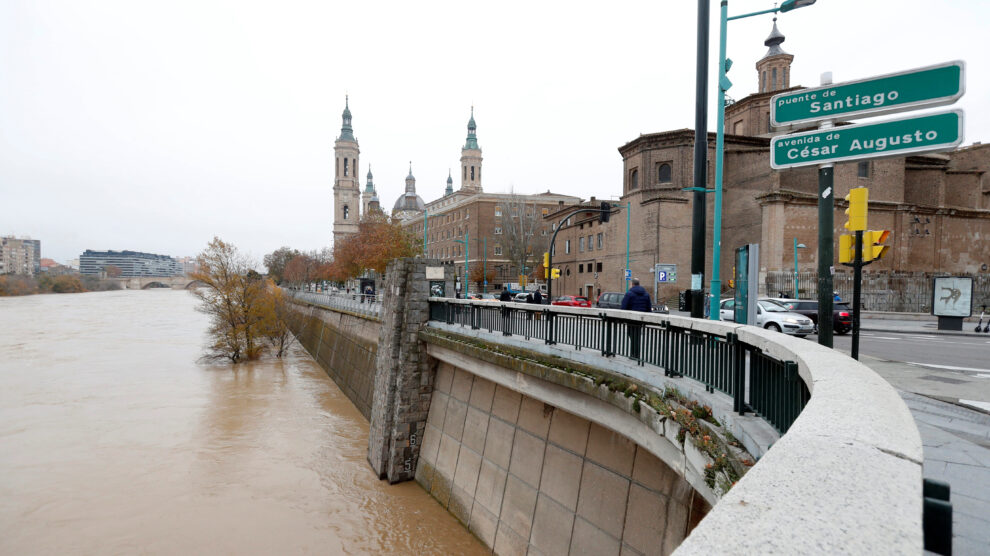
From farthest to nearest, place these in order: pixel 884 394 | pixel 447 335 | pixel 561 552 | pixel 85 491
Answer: pixel 85 491 → pixel 447 335 → pixel 561 552 → pixel 884 394

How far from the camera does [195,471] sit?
554 inches

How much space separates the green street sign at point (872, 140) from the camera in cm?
476

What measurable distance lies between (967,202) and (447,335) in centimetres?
5184

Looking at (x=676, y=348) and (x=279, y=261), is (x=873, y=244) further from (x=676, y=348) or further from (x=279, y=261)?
(x=279, y=261)

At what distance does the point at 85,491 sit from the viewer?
12945 mm

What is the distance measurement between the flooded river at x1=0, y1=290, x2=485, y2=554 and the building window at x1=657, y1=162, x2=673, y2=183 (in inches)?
1168

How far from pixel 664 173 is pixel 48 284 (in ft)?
428

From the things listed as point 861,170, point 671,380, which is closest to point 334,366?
point 671,380

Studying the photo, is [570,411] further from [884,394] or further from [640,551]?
[884,394]

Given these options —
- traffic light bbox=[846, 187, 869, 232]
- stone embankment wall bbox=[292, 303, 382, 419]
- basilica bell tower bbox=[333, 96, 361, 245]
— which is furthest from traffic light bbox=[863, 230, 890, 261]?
basilica bell tower bbox=[333, 96, 361, 245]

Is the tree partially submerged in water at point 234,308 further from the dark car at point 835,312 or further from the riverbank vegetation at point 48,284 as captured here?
the riverbank vegetation at point 48,284

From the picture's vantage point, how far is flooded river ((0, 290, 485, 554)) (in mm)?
10602

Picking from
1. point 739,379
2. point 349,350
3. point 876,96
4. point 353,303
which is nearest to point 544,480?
point 739,379

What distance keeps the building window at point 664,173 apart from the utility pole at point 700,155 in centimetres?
3388
